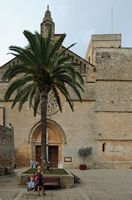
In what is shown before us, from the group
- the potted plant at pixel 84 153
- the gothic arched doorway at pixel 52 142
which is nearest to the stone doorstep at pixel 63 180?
the potted plant at pixel 84 153

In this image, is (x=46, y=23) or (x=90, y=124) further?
(x=46, y=23)

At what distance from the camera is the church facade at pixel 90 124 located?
4022 centimetres

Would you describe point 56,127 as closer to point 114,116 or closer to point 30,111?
point 30,111

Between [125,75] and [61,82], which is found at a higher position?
[125,75]

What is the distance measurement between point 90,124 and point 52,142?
4259 millimetres

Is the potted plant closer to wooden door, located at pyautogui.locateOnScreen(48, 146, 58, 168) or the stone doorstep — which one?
wooden door, located at pyautogui.locateOnScreen(48, 146, 58, 168)

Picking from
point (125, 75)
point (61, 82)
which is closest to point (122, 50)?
point (125, 75)

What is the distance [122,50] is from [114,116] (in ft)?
23.4

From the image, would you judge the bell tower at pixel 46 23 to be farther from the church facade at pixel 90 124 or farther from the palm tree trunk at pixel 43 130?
the palm tree trunk at pixel 43 130

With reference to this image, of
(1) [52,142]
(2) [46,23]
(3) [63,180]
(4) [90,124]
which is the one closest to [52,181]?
(3) [63,180]

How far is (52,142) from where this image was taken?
41.3 m

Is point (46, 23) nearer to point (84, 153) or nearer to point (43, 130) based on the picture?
point (84, 153)

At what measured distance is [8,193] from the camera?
1831cm

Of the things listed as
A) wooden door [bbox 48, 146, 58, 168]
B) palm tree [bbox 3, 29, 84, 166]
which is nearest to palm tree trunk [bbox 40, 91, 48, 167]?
palm tree [bbox 3, 29, 84, 166]
